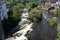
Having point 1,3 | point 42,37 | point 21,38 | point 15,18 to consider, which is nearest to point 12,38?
point 21,38

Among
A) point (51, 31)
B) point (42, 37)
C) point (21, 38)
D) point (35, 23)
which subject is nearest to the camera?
point (21, 38)

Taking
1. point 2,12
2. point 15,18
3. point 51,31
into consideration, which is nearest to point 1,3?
point 2,12

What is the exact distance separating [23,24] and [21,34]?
3.82m

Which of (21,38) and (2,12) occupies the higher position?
(2,12)

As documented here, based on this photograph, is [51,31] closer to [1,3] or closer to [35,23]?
[35,23]

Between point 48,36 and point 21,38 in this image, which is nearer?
point 21,38

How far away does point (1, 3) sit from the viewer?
2352 cm

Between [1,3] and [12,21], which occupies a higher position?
[1,3]

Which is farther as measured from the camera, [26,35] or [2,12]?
[2,12]

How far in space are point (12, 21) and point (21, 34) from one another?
302cm

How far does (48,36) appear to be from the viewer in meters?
20.3

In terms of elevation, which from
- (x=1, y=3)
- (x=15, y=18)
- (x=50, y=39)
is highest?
(x=1, y=3)

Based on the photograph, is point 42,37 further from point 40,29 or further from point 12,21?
point 12,21

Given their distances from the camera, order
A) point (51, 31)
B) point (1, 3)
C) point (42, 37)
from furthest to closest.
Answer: point (1, 3)
point (51, 31)
point (42, 37)
